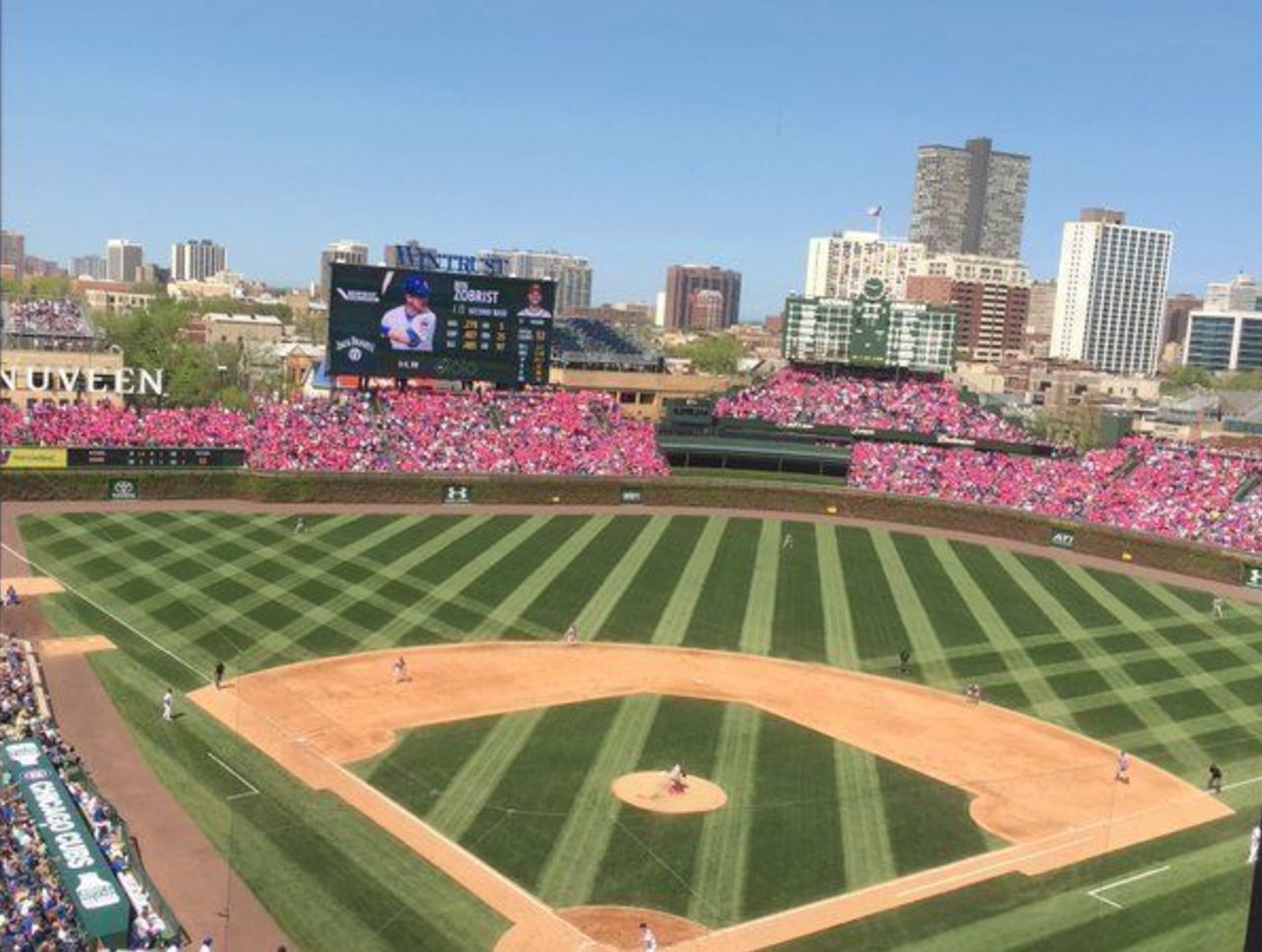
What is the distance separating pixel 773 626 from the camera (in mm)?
45750

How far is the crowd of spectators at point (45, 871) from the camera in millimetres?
20000

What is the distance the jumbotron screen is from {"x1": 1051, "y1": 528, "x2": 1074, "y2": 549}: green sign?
30.4 meters

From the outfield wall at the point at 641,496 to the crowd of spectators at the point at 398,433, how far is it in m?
1.59

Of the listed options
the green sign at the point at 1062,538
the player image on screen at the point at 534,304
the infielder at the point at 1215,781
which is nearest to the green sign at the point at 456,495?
the player image on screen at the point at 534,304

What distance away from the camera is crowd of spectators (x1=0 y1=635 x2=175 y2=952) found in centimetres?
2000

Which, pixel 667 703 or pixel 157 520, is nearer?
pixel 667 703

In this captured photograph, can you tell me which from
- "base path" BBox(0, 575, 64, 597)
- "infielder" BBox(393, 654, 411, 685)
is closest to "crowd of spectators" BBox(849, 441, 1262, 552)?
"infielder" BBox(393, 654, 411, 685)

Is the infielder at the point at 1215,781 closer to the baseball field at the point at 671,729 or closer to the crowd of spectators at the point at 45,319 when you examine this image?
the baseball field at the point at 671,729

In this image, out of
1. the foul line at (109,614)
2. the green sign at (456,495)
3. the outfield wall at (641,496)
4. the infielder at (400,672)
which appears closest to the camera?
the infielder at (400,672)

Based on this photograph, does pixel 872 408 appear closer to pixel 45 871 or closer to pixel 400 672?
pixel 400 672

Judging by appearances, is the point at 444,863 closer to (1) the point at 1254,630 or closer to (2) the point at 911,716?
(2) the point at 911,716

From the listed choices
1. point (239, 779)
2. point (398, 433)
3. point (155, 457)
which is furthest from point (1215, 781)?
point (155, 457)

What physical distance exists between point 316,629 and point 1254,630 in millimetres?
37421

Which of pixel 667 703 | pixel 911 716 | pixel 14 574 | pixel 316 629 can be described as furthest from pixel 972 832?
pixel 14 574
